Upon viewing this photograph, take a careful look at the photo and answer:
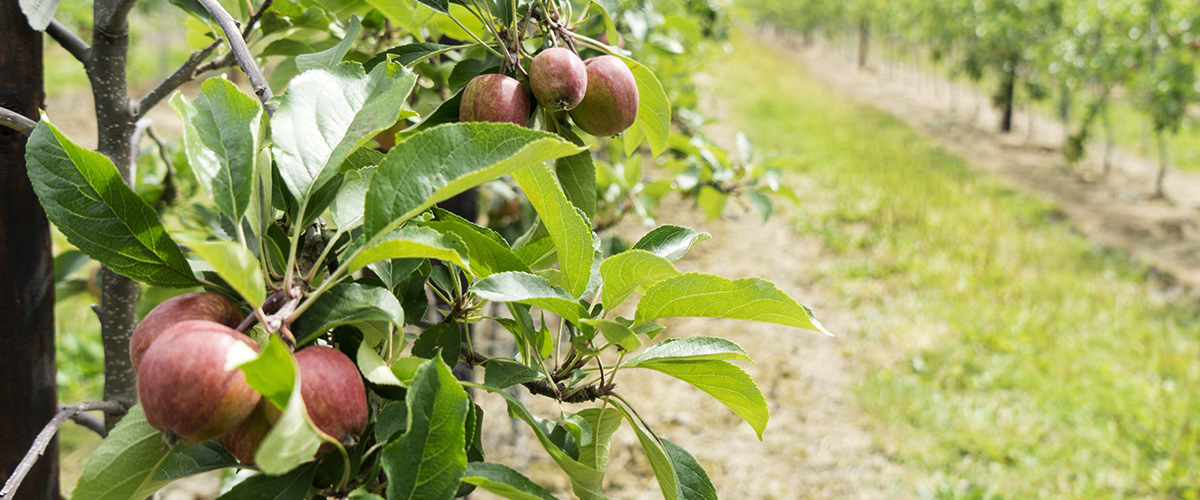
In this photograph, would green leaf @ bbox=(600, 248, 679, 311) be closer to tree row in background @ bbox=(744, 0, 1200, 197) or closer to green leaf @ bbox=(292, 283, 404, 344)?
green leaf @ bbox=(292, 283, 404, 344)

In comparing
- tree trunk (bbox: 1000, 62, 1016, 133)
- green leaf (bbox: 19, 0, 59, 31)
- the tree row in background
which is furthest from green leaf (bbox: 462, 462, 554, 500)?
tree trunk (bbox: 1000, 62, 1016, 133)

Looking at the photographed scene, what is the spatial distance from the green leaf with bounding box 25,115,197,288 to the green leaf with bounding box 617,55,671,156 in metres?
0.41

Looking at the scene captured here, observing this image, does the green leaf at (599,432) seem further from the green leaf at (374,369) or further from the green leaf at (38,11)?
the green leaf at (38,11)

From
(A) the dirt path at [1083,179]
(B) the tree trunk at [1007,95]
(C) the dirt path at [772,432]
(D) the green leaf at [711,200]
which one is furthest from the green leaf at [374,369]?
(B) the tree trunk at [1007,95]

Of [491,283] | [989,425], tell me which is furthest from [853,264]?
[491,283]

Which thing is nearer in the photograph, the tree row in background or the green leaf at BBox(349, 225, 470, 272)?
the green leaf at BBox(349, 225, 470, 272)

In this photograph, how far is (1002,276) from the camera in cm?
402

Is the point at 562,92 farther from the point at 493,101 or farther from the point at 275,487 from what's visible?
the point at 275,487

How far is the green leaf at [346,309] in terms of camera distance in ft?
1.18

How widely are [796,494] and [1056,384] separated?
143cm

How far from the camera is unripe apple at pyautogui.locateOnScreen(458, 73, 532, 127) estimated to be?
0.53m

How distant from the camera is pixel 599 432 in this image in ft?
1.82

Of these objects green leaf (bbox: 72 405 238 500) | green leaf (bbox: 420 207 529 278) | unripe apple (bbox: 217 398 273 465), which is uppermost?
green leaf (bbox: 420 207 529 278)

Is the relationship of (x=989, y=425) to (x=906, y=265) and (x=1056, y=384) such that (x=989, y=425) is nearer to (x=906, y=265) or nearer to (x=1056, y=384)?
(x=1056, y=384)
